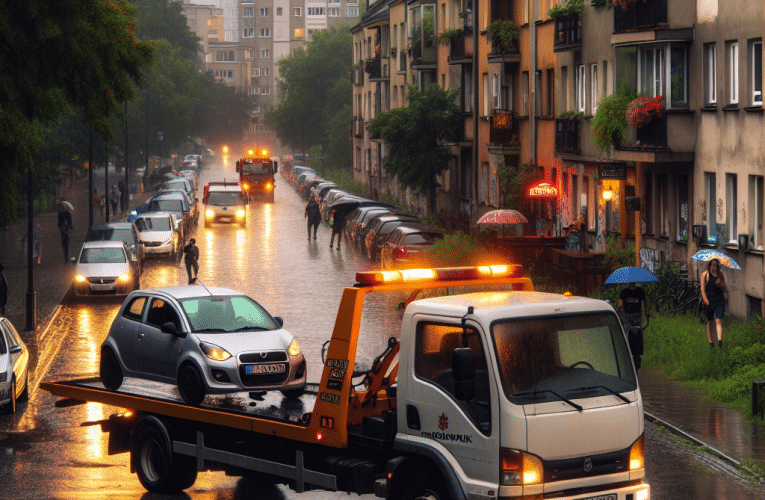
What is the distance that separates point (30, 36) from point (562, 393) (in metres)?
15.4

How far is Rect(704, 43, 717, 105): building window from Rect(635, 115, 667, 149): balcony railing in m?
1.30

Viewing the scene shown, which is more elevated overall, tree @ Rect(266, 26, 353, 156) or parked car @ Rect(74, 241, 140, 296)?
tree @ Rect(266, 26, 353, 156)

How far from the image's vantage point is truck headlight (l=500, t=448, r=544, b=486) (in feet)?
28.0

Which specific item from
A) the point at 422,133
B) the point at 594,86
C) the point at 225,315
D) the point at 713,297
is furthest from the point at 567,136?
the point at 225,315

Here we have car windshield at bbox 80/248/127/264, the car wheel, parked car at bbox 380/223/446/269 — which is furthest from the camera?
parked car at bbox 380/223/446/269

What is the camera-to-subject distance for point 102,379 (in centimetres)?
1489

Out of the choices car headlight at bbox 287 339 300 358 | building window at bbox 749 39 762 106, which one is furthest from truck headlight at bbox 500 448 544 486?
building window at bbox 749 39 762 106

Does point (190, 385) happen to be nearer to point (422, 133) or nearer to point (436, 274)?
point (436, 274)

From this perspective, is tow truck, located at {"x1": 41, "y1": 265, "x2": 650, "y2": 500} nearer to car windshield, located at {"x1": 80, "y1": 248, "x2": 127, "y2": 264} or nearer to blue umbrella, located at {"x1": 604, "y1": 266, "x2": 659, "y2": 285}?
blue umbrella, located at {"x1": 604, "y1": 266, "x2": 659, "y2": 285}

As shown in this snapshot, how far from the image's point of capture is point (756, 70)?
954 inches

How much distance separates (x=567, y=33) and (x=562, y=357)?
2769 cm

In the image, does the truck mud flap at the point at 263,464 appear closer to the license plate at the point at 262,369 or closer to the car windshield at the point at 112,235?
the license plate at the point at 262,369

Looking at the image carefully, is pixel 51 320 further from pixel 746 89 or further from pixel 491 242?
pixel 746 89

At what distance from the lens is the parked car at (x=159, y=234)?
41.3m
